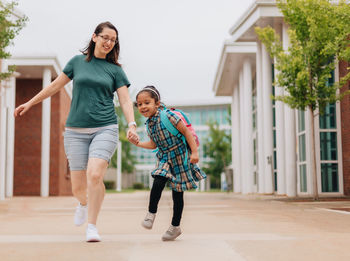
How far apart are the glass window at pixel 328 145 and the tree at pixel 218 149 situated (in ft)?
91.4

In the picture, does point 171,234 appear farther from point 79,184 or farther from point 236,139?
point 236,139

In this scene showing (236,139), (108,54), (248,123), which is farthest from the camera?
(236,139)

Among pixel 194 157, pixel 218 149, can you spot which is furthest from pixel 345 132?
pixel 218 149

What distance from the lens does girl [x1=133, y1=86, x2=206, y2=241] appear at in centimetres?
474

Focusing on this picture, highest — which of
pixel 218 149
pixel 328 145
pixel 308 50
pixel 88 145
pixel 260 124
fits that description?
pixel 308 50

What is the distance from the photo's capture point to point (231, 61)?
27844 millimetres

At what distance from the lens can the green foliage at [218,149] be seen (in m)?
47.0

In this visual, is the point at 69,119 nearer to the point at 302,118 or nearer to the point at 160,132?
the point at 160,132

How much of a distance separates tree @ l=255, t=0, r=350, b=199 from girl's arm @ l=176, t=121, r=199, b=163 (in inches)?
351

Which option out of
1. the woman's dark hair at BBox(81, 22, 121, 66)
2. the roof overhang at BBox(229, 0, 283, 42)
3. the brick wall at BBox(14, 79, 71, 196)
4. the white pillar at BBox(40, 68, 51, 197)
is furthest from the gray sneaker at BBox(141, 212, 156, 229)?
the brick wall at BBox(14, 79, 71, 196)

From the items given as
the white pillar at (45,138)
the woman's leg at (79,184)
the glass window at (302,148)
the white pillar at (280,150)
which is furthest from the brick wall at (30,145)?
the woman's leg at (79,184)

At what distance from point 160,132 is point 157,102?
0.27 m

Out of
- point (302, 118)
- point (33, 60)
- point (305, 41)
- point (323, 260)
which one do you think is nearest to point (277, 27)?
point (302, 118)

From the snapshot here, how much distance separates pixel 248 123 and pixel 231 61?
3.43 metres
